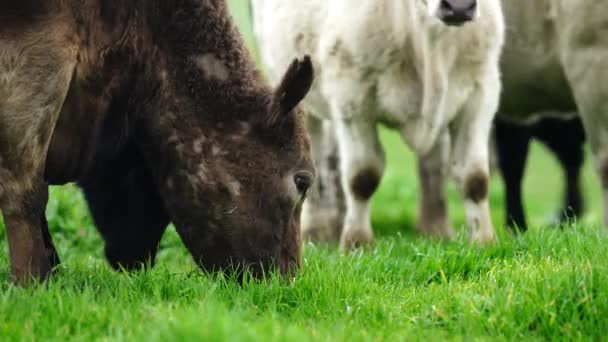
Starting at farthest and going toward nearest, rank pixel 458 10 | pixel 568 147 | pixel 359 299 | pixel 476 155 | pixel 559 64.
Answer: pixel 568 147 < pixel 559 64 < pixel 476 155 < pixel 458 10 < pixel 359 299

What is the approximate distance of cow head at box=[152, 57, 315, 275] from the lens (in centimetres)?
611

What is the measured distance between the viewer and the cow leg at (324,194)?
33.9 feet

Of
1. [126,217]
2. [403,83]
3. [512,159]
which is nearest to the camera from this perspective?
[126,217]

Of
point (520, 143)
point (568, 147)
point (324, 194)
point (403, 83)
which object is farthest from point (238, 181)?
point (568, 147)

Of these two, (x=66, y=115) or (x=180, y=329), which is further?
(x=66, y=115)

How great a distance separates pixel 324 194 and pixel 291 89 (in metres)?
4.34

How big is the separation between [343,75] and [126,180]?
2218 millimetres

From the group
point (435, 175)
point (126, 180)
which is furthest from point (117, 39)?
point (435, 175)

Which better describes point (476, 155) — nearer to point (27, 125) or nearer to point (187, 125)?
point (187, 125)

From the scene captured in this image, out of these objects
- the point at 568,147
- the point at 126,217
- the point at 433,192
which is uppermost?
the point at 126,217

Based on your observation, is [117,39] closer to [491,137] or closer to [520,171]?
[520,171]

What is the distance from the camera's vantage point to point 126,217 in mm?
6672

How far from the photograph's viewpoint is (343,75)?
326 inches

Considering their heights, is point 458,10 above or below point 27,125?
above
